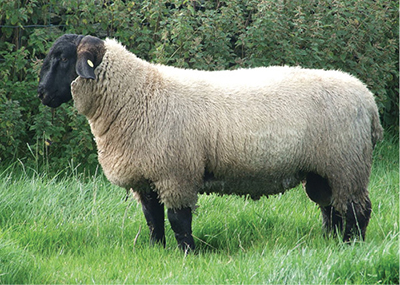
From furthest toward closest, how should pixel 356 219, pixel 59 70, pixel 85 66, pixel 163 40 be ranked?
pixel 163 40, pixel 356 219, pixel 59 70, pixel 85 66

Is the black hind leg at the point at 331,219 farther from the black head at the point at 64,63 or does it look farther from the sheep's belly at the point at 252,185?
the black head at the point at 64,63

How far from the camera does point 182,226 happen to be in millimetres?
4270

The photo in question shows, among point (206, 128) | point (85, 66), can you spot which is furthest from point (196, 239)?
point (85, 66)

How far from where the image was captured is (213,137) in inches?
166

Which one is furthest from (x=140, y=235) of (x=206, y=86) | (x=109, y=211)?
(x=206, y=86)

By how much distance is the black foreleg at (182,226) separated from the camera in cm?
425

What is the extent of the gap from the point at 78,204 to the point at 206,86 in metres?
1.69

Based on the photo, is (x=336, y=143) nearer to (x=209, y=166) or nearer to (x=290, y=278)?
(x=209, y=166)

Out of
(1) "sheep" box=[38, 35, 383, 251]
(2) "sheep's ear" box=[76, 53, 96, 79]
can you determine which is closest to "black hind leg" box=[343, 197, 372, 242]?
(1) "sheep" box=[38, 35, 383, 251]

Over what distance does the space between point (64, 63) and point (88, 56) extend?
20cm

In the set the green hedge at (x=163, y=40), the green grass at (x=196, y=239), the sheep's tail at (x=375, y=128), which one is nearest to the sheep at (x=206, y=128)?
the sheep's tail at (x=375, y=128)

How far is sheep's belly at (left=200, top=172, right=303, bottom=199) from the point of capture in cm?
435

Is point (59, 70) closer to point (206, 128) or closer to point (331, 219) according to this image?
point (206, 128)

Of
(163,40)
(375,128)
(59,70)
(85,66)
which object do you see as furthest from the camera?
(163,40)
